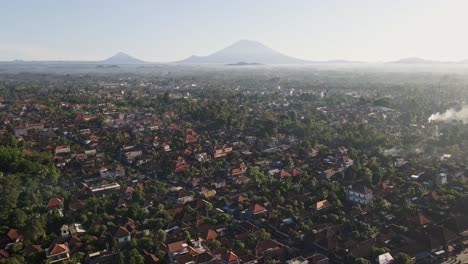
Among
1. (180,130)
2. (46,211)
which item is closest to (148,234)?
(46,211)

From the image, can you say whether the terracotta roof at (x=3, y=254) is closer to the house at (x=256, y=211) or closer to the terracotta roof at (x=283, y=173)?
the house at (x=256, y=211)

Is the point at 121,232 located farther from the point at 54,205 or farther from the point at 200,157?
the point at 200,157

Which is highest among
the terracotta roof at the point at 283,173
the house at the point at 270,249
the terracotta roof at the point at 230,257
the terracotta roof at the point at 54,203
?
the terracotta roof at the point at 54,203

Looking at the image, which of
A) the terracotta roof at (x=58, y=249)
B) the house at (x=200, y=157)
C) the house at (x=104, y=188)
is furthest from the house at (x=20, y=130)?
the terracotta roof at (x=58, y=249)

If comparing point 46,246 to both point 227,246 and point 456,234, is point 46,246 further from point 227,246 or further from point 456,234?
point 456,234

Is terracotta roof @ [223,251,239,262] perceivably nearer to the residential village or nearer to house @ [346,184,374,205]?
the residential village
